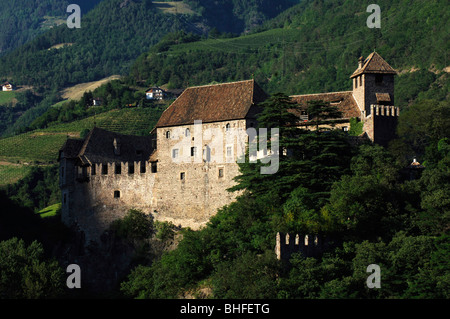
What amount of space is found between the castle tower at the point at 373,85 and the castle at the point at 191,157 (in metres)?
0.08

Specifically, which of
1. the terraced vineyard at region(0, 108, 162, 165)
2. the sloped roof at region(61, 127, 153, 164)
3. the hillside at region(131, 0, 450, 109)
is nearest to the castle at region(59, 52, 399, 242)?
the sloped roof at region(61, 127, 153, 164)

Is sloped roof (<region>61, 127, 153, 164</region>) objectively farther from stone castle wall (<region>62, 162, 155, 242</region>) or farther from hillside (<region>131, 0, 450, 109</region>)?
hillside (<region>131, 0, 450, 109</region>)

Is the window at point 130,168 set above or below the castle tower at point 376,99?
below

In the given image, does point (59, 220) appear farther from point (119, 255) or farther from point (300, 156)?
point (300, 156)

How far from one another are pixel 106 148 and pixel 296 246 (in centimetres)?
2561

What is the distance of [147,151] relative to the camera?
7400cm

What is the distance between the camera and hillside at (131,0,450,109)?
123250mm

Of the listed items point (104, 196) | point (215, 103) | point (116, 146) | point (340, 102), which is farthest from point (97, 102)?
point (340, 102)

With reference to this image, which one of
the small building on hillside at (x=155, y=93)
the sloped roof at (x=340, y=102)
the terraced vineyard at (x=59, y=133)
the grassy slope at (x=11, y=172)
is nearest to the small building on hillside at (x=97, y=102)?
the small building on hillside at (x=155, y=93)

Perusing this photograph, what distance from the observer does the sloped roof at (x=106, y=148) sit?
7106 cm

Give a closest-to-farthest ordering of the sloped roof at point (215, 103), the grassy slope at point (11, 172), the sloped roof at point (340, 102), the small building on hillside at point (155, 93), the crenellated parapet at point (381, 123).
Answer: the crenellated parapet at point (381, 123), the sloped roof at point (215, 103), the sloped roof at point (340, 102), the grassy slope at point (11, 172), the small building on hillside at point (155, 93)

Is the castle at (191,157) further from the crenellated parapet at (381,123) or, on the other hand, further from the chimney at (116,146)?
the chimney at (116,146)
